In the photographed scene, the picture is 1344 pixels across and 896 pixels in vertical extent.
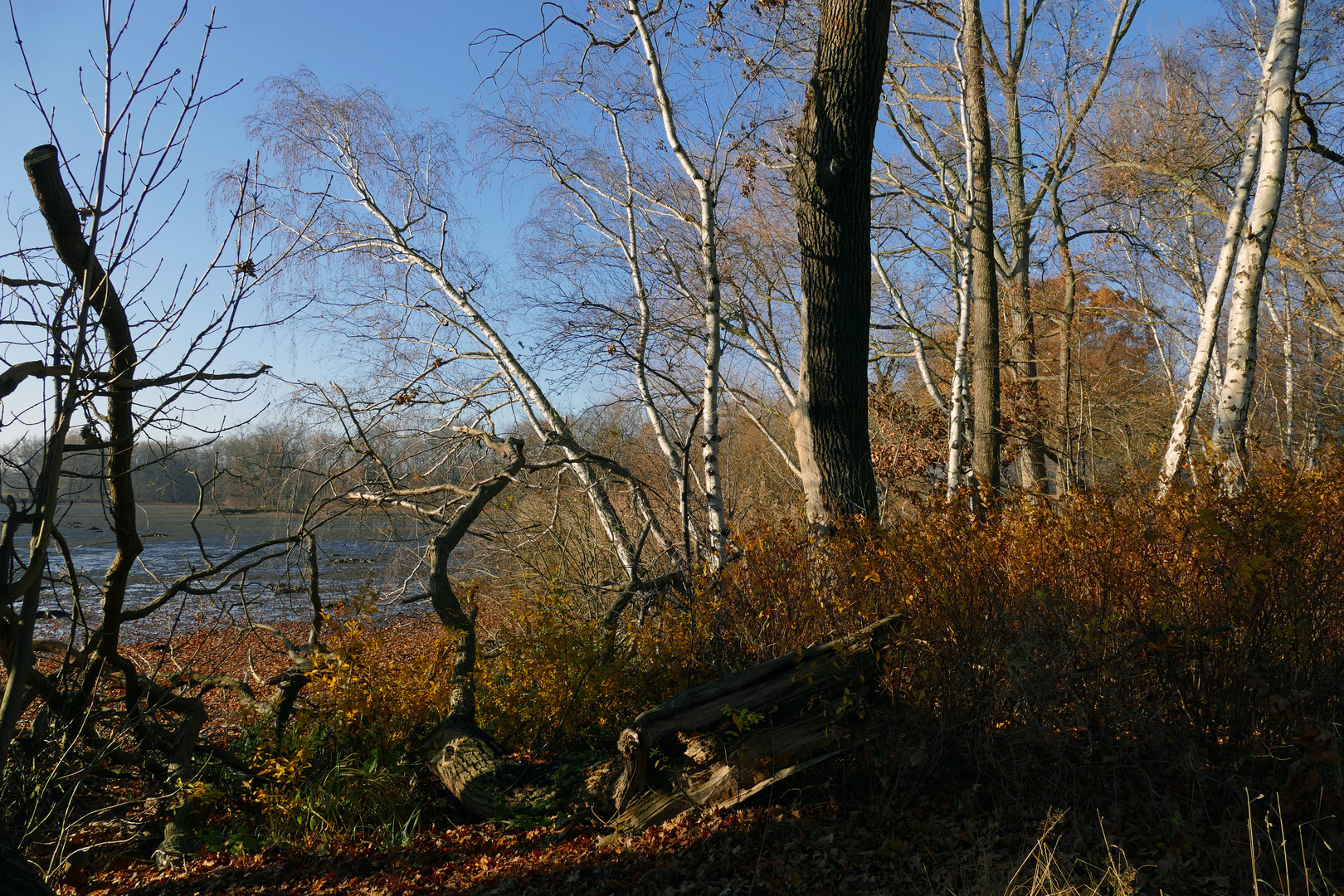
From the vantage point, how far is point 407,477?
27.7 ft

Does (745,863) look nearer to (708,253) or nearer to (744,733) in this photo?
(744,733)

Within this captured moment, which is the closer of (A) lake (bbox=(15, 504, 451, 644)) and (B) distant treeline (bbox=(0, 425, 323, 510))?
(B) distant treeline (bbox=(0, 425, 323, 510))

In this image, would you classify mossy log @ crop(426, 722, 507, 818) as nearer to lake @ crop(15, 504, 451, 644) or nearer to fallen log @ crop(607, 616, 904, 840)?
fallen log @ crop(607, 616, 904, 840)

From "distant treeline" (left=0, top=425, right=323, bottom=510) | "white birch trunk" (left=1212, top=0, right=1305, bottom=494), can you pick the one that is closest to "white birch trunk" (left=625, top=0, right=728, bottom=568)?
"distant treeline" (left=0, top=425, right=323, bottom=510)

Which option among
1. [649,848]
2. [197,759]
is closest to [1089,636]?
[649,848]

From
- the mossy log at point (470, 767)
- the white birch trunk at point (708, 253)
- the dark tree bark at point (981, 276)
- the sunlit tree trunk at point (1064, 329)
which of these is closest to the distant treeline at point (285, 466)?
the mossy log at point (470, 767)

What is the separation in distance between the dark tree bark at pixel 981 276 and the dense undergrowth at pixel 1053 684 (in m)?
4.80

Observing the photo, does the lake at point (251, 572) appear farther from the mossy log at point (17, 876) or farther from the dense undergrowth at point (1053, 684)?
the dense undergrowth at point (1053, 684)

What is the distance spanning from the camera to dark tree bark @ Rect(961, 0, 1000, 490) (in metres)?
9.14

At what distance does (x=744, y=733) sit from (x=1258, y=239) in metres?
5.44

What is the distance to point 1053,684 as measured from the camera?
3.68 metres

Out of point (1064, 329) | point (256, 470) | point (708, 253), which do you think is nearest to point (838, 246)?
point (708, 253)

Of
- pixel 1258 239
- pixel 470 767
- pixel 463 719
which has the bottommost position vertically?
pixel 470 767

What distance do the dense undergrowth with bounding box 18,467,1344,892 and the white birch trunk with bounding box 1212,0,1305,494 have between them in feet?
4.85
